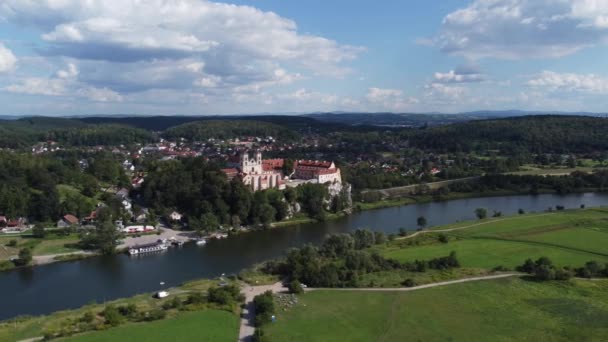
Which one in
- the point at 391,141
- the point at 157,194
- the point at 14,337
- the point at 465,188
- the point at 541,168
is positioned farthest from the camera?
the point at 391,141

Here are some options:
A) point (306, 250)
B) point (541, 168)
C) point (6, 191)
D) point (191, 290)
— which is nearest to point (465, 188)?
point (541, 168)

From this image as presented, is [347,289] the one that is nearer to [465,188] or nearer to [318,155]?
[465,188]

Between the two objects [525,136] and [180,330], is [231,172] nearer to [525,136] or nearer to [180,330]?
[180,330]

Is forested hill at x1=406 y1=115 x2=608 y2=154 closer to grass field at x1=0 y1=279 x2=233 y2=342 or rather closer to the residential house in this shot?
the residential house

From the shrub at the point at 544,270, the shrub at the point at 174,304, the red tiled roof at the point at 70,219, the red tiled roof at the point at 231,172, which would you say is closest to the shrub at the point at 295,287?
the shrub at the point at 174,304

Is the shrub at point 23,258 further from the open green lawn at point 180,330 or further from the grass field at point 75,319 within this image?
the open green lawn at point 180,330

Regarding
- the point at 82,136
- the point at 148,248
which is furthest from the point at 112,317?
the point at 82,136
